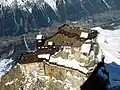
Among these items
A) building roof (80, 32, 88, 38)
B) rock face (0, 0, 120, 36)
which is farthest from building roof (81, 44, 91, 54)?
rock face (0, 0, 120, 36)

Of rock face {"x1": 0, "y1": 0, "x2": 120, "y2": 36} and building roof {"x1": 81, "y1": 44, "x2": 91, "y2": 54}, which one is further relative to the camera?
rock face {"x1": 0, "y1": 0, "x2": 120, "y2": 36}

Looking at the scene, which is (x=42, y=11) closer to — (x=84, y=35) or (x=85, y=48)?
(x=84, y=35)

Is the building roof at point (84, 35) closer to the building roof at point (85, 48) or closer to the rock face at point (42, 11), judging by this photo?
the building roof at point (85, 48)

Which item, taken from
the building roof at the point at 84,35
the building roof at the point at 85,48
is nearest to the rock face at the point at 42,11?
the building roof at the point at 84,35

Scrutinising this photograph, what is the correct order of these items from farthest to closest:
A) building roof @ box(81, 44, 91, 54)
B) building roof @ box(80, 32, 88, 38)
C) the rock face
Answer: the rock face → building roof @ box(80, 32, 88, 38) → building roof @ box(81, 44, 91, 54)

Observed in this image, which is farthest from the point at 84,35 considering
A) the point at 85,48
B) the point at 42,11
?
the point at 42,11

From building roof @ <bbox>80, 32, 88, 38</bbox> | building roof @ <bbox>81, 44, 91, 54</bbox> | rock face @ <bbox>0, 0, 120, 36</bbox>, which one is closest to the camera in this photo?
building roof @ <bbox>81, 44, 91, 54</bbox>

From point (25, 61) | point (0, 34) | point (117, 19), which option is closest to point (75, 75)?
point (25, 61)

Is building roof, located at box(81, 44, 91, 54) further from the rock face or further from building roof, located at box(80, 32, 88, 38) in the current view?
the rock face

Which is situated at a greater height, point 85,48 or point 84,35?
point 84,35
